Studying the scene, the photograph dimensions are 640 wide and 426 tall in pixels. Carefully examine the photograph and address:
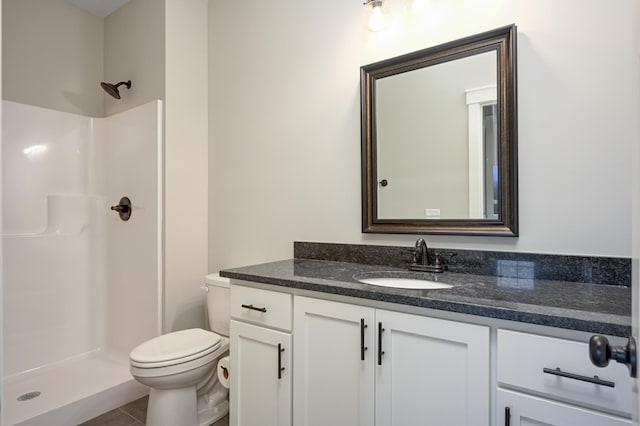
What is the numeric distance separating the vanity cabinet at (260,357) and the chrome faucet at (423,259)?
58cm

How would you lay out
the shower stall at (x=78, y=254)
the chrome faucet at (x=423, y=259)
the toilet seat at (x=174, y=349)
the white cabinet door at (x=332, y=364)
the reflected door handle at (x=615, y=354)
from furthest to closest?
the shower stall at (x=78, y=254)
the toilet seat at (x=174, y=349)
the chrome faucet at (x=423, y=259)
the white cabinet door at (x=332, y=364)
the reflected door handle at (x=615, y=354)

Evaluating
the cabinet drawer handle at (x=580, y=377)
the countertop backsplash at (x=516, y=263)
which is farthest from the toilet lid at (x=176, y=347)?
the cabinet drawer handle at (x=580, y=377)

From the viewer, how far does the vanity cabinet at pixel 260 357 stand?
1.29 metres

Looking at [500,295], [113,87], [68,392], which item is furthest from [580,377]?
[113,87]

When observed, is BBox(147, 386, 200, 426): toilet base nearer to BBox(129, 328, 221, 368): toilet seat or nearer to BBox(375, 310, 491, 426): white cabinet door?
BBox(129, 328, 221, 368): toilet seat

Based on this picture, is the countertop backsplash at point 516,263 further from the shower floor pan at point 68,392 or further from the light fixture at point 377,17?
the shower floor pan at point 68,392

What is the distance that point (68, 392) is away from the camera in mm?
1947

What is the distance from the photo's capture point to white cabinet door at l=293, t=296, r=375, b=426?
110cm

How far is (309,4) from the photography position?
6.11ft

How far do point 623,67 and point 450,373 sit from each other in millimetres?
1153

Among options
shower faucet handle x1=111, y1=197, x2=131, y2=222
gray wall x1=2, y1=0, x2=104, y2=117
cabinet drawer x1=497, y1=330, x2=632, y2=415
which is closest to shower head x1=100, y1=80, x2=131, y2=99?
Result: gray wall x1=2, y1=0, x2=104, y2=117

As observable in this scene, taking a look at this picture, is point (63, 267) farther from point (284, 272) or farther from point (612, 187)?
point (612, 187)

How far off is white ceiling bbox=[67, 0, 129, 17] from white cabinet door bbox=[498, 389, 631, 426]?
3191 mm

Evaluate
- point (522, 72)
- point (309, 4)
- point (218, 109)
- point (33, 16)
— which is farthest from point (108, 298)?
point (522, 72)
